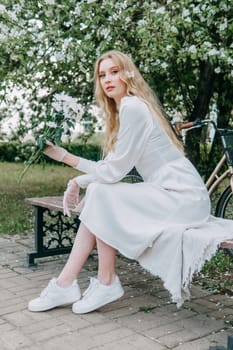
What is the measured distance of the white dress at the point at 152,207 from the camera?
2.75 metres

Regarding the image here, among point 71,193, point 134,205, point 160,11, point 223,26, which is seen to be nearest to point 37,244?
point 71,193

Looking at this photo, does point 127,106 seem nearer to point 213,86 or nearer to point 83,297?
point 83,297

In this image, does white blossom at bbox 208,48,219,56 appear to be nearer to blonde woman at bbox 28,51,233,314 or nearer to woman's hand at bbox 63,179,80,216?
blonde woman at bbox 28,51,233,314

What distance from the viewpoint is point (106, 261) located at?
10.0 feet

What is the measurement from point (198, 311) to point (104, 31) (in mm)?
2910

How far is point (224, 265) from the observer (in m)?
4.29

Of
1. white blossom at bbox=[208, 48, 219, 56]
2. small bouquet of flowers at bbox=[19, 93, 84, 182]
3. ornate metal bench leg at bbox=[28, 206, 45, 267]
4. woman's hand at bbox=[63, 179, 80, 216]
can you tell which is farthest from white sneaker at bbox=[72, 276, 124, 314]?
white blossom at bbox=[208, 48, 219, 56]

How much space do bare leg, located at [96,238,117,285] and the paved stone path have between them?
0.22 metres

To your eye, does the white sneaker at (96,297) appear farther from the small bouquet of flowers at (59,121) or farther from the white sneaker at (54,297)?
the small bouquet of flowers at (59,121)

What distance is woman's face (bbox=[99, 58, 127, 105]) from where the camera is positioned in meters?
3.21

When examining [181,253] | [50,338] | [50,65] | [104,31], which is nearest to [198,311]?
[181,253]


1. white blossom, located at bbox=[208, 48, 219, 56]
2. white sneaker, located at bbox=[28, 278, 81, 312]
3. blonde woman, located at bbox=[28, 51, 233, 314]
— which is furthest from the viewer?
white blossom, located at bbox=[208, 48, 219, 56]

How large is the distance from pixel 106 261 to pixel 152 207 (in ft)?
1.36

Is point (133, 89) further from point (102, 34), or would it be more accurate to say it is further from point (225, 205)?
point (102, 34)
